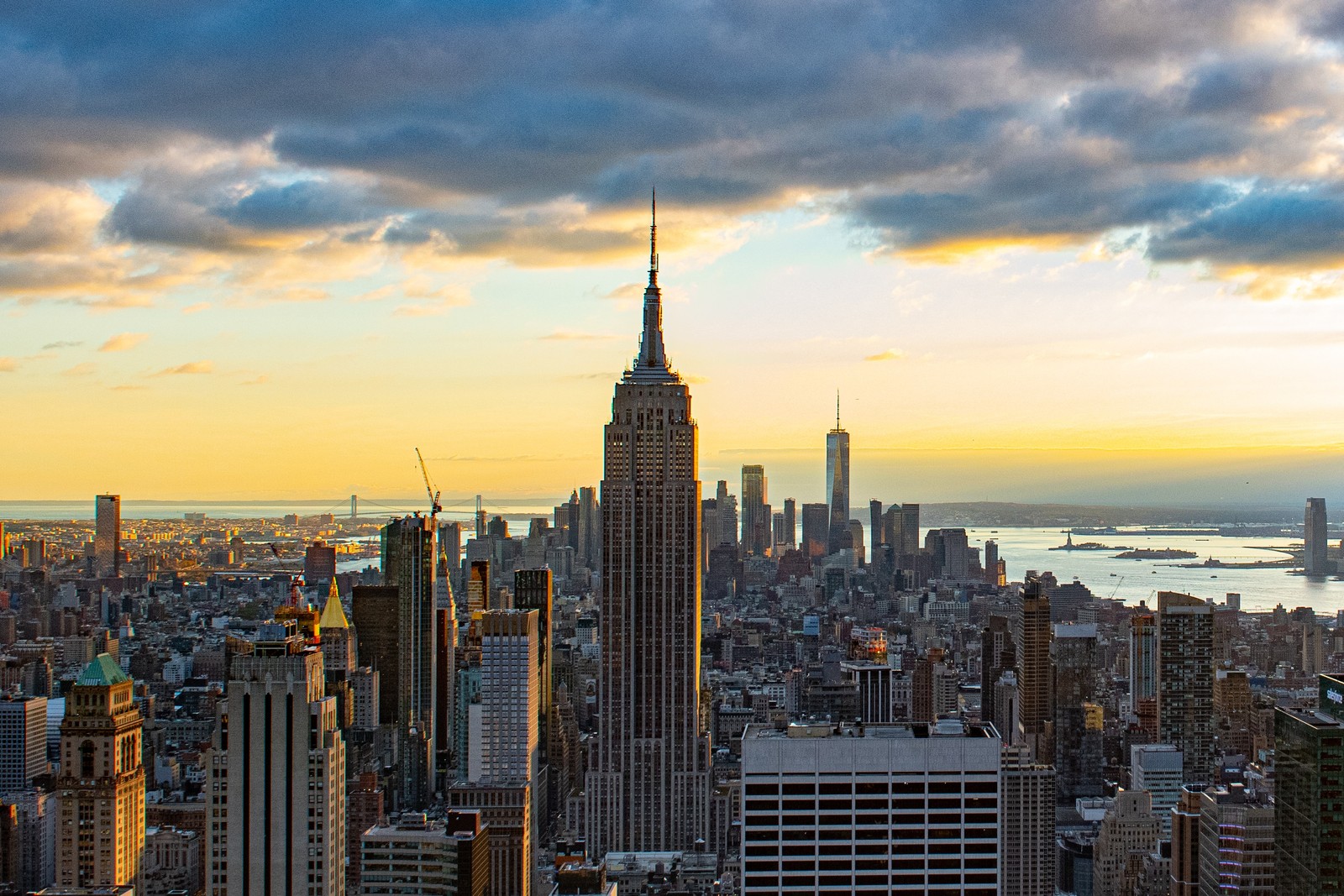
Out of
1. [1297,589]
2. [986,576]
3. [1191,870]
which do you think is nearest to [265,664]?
[1191,870]

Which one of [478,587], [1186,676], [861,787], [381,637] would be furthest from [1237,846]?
[478,587]

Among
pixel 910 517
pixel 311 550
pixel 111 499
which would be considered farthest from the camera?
pixel 910 517

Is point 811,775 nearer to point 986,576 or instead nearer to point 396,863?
point 396,863

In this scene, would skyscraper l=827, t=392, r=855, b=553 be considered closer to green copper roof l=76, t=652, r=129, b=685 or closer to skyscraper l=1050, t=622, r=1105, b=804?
skyscraper l=1050, t=622, r=1105, b=804

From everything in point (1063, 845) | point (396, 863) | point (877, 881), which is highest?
point (877, 881)

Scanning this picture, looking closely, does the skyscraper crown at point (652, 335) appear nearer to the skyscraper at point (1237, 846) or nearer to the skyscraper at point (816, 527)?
the skyscraper at point (1237, 846)

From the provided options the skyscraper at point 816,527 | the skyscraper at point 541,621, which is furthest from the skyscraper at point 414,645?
the skyscraper at point 816,527
